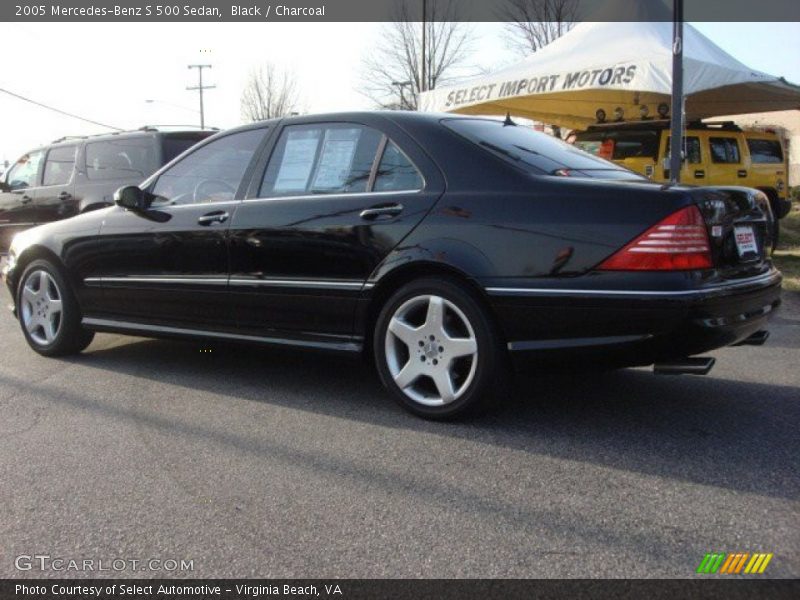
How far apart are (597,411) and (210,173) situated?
8.89 ft

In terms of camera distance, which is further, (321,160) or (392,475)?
(321,160)

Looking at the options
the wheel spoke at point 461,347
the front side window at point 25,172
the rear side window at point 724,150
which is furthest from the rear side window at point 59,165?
the rear side window at point 724,150

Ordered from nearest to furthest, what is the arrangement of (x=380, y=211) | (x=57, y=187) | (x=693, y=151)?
(x=380, y=211), (x=57, y=187), (x=693, y=151)

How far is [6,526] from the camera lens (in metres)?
2.82

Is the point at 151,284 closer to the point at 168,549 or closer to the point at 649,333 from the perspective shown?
the point at 168,549

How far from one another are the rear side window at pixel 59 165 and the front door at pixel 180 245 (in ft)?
14.8

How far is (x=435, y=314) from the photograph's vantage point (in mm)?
3742

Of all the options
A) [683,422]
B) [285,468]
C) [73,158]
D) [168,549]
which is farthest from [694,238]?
[73,158]

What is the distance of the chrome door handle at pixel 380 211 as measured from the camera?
387cm

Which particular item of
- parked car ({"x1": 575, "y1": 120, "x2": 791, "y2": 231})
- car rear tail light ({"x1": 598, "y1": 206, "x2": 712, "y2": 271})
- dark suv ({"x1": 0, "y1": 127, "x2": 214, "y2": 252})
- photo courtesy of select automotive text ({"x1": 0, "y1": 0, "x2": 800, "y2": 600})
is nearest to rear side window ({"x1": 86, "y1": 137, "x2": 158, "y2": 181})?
dark suv ({"x1": 0, "y1": 127, "x2": 214, "y2": 252})

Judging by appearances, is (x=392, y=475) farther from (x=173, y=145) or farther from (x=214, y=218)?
(x=173, y=145)

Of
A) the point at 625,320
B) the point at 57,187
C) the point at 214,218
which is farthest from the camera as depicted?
the point at 57,187

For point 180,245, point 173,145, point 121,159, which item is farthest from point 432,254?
point 121,159

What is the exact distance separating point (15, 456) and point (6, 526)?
0.80 m
